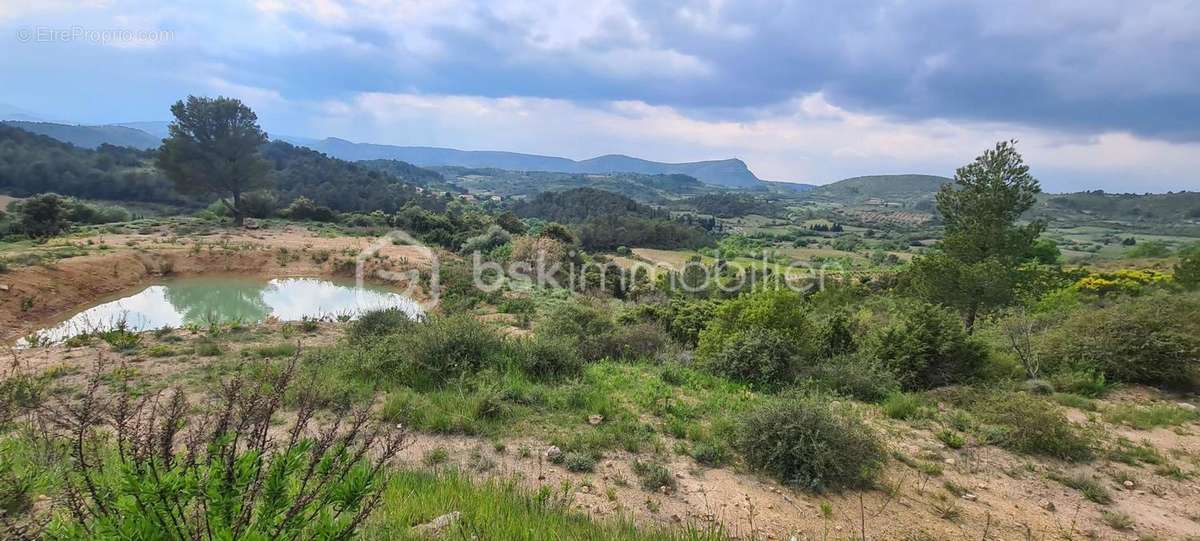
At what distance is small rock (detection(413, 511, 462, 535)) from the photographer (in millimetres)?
3219

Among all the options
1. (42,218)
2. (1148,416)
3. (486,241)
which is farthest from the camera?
(486,241)

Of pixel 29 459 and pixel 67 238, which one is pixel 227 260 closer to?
pixel 67 238

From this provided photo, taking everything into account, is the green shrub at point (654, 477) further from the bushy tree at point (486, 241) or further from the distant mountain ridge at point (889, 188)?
the distant mountain ridge at point (889, 188)

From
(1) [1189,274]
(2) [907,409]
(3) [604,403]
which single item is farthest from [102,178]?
(1) [1189,274]

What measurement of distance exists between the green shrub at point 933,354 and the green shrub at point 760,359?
1.68m

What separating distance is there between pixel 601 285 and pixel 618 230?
34712 millimetres

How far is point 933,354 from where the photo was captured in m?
8.62

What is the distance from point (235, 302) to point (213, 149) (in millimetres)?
20087

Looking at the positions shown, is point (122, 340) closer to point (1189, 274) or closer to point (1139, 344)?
point (1139, 344)

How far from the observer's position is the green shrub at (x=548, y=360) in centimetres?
824

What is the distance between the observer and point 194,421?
5.84 meters

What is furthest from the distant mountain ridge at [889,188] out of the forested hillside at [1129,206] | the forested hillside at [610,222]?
the forested hillside at [610,222]

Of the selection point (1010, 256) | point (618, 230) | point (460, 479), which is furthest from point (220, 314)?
point (618, 230)

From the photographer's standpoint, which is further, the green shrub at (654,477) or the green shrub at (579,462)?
the green shrub at (579,462)
